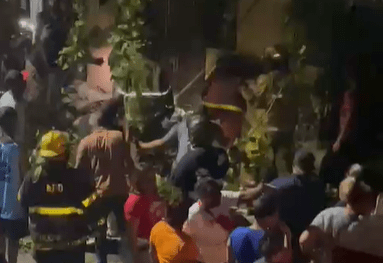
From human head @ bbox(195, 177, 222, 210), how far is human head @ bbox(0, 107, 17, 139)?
469mm

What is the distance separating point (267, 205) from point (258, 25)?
13.7 inches

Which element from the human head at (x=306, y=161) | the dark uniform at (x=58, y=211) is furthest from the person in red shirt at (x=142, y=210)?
the human head at (x=306, y=161)

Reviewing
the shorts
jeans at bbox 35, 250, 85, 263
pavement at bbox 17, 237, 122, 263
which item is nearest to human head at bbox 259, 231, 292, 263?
pavement at bbox 17, 237, 122, 263

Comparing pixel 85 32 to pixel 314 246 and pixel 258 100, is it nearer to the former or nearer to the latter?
pixel 258 100

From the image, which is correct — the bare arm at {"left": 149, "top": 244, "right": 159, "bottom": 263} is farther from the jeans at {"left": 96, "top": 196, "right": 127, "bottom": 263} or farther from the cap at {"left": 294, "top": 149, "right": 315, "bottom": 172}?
the cap at {"left": 294, "top": 149, "right": 315, "bottom": 172}

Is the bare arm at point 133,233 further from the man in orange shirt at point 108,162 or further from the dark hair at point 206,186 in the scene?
the dark hair at point 206,186

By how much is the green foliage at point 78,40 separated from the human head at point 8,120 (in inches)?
7.1

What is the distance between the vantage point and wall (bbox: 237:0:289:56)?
4.44 feet

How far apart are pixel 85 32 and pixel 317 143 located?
0.55 m

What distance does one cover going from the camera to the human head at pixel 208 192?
55.9 inches

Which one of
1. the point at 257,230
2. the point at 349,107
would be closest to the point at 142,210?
the point at 257,230

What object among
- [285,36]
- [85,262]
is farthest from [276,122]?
[85,262]

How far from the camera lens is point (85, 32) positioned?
1526 millimetres

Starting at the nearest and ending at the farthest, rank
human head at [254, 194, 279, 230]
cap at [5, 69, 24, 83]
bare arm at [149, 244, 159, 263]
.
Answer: human head at [254, 194, 279, 230], bare arm at [149, 244, 159, 263], cap at [5, 69, 24, 83]
